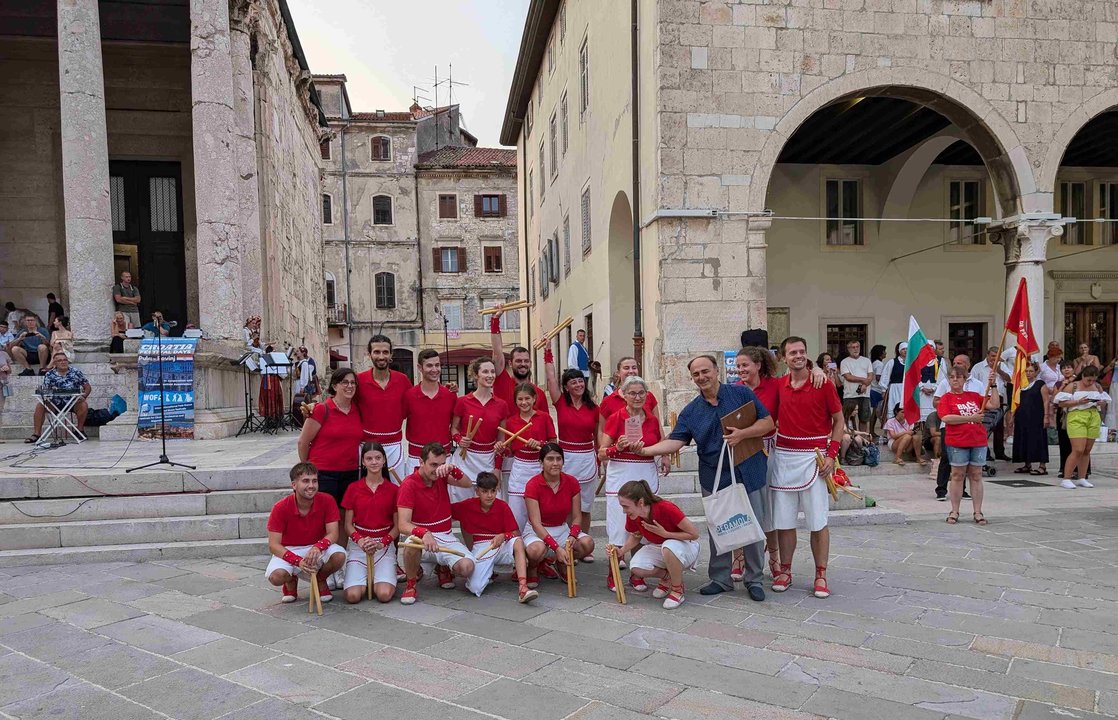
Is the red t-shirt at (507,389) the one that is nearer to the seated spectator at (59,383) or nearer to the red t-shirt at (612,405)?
the red t-shirt at (612,405)

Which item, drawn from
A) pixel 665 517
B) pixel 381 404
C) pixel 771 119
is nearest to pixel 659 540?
pixel 665 517

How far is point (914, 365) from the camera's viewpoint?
32.2 ft

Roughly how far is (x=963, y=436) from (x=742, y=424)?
3.85m

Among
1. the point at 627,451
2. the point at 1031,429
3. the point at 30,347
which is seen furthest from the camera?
the point at 30,347

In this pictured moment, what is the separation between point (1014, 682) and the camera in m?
3.93

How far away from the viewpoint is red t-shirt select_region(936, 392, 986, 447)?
788cm

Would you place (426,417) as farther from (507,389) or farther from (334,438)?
(507,389)

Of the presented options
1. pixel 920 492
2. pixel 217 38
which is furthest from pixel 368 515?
pixel 217 38

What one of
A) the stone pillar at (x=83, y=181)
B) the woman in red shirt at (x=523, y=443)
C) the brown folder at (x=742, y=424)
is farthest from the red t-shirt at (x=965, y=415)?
the stone pillar at (x=83, y=181)

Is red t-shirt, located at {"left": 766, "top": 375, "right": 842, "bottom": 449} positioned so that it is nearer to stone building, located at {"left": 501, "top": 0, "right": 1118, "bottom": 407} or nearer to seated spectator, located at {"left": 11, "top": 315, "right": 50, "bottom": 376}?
stone building, located at {"left": 501, "top": 0, "right": 1118, "bottom": 407}

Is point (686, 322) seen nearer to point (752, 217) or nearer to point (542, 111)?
point (752, 217)

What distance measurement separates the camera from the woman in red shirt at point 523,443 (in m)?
6.23

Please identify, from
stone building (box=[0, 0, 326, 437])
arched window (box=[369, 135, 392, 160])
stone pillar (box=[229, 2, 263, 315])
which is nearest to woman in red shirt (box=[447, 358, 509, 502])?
stone building (box=[0, 0, 326, 437])

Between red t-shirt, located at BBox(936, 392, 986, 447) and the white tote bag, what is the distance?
3784 mm
